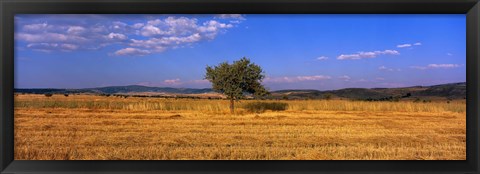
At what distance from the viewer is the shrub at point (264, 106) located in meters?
9.44

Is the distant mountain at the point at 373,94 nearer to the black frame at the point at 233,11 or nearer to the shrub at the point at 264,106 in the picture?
the shrub at the point at 264,106

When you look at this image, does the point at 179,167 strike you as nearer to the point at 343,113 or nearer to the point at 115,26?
the point at 115,26

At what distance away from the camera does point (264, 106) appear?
9.67 meters

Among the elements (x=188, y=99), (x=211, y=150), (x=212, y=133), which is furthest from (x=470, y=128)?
(x=188, y=99)

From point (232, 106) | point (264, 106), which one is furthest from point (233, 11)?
point (264, 106)

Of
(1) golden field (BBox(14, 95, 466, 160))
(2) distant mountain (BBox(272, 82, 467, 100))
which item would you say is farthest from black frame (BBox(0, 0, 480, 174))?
(2) distant mountain (BBox(272, 82, 467, 100))

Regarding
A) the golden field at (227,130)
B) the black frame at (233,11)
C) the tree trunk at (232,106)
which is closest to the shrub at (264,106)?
the golden field at (227,130)

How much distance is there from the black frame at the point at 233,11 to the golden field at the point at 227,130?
30cm

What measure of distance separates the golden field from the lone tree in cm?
38

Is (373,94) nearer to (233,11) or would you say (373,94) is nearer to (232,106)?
(232,106)

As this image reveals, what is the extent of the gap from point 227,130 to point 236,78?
3.37 metres

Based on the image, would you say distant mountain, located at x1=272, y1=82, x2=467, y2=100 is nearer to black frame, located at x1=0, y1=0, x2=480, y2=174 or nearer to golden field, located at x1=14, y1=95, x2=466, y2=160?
golden field, located at x1=14, y1=95, x2=466, y2=160

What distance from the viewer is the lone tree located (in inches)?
377

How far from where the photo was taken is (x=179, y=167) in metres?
2.36
